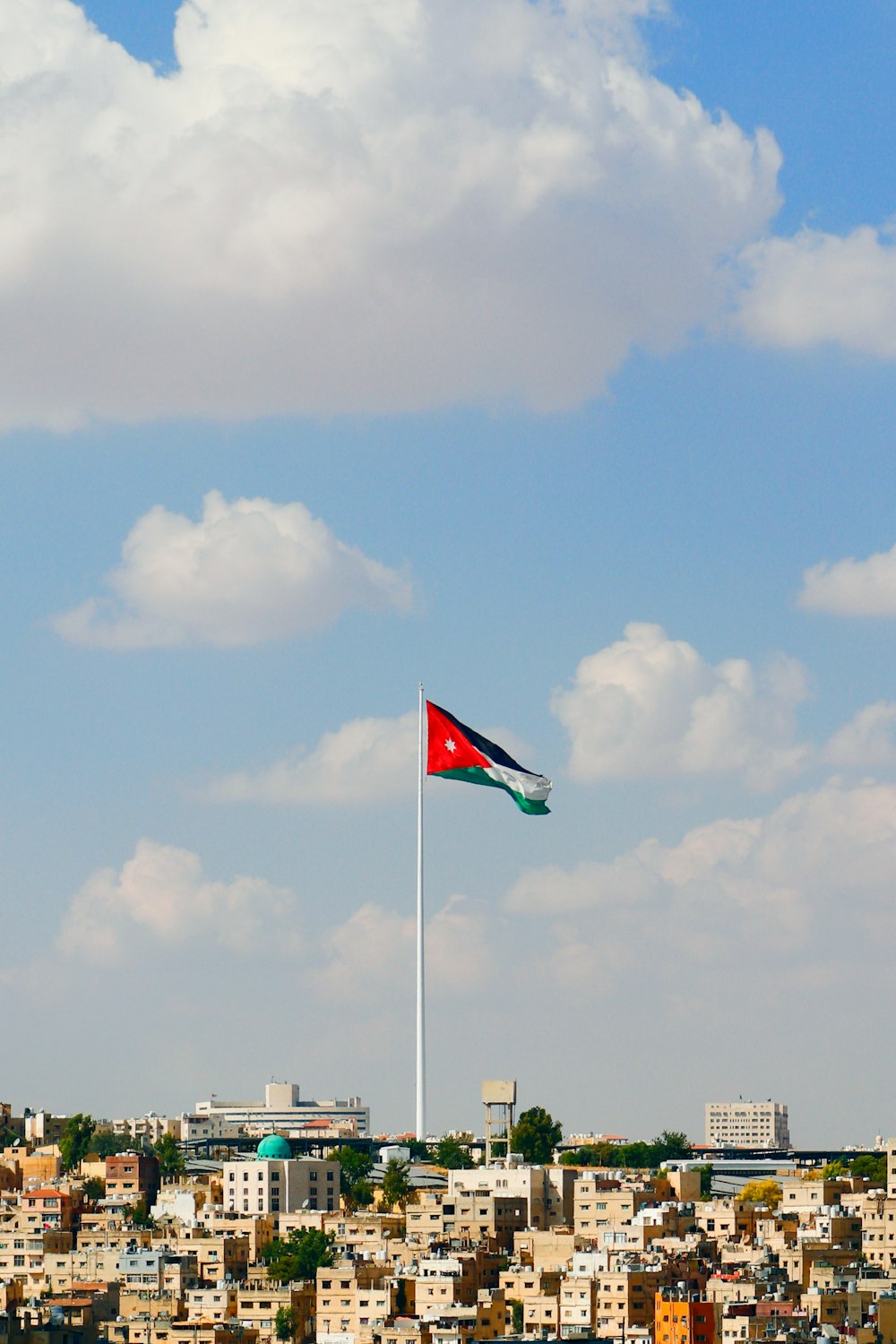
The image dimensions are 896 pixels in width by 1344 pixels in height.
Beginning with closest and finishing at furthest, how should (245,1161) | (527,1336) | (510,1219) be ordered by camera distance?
1. (527,1336)
2. (510,1219)
3. (245,1161)

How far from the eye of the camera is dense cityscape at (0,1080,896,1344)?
356 ft

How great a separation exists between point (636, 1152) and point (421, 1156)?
16927mm

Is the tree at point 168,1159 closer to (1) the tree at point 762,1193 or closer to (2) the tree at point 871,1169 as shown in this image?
(1) the tree at point 762,1193

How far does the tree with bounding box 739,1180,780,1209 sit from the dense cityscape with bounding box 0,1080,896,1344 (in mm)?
343

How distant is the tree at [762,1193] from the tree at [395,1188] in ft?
59.8

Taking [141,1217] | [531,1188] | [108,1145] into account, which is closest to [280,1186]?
[141,1217]

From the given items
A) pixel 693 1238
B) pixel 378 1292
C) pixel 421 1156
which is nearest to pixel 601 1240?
pixel 693 1238

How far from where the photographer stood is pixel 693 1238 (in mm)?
129750

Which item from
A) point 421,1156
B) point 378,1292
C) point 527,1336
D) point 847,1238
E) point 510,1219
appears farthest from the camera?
point 421,1156

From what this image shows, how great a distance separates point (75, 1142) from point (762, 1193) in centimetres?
4955

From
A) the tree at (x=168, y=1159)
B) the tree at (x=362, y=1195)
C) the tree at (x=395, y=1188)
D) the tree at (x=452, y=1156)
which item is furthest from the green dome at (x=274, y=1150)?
the tree at (x=452, y=1156)

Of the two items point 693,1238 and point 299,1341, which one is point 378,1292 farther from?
point 693,1238

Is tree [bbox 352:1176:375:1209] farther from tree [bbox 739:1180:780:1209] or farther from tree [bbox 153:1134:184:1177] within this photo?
tree [bbox 739:1180:780:1209]

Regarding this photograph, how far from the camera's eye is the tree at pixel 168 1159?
556ft
